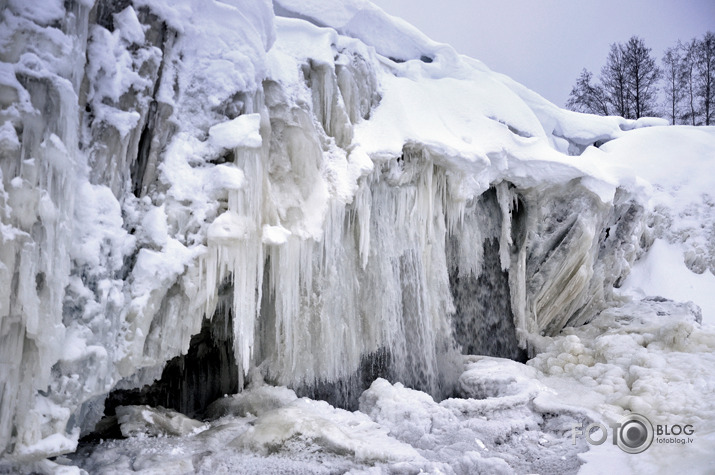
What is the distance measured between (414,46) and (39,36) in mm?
6420

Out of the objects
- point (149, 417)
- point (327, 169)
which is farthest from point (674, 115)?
point (149, 417)

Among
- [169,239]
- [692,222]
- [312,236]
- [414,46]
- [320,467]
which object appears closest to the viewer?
[320,467]

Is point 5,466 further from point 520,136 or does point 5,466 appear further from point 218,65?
point 520,136

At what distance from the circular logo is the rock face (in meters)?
2.84

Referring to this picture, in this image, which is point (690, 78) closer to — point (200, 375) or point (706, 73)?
point (706, 73)

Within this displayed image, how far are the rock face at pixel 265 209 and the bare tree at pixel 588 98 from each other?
11191 mm

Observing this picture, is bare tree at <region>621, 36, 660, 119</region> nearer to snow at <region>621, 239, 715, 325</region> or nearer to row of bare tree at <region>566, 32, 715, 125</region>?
row of bare tree at <region>566, 32, 715, 125</region>

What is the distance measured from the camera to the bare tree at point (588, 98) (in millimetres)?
18438

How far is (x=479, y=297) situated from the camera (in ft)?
28.0

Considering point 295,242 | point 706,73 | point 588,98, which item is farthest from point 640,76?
point 295,242

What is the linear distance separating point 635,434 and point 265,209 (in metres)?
3.99

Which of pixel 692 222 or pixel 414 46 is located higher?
pixel 414 46

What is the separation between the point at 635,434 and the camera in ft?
14.2

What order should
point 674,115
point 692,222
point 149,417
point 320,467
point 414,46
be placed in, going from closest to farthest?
point 320,467, point 149,417, point 414,46, point 692,222, point 674,115
